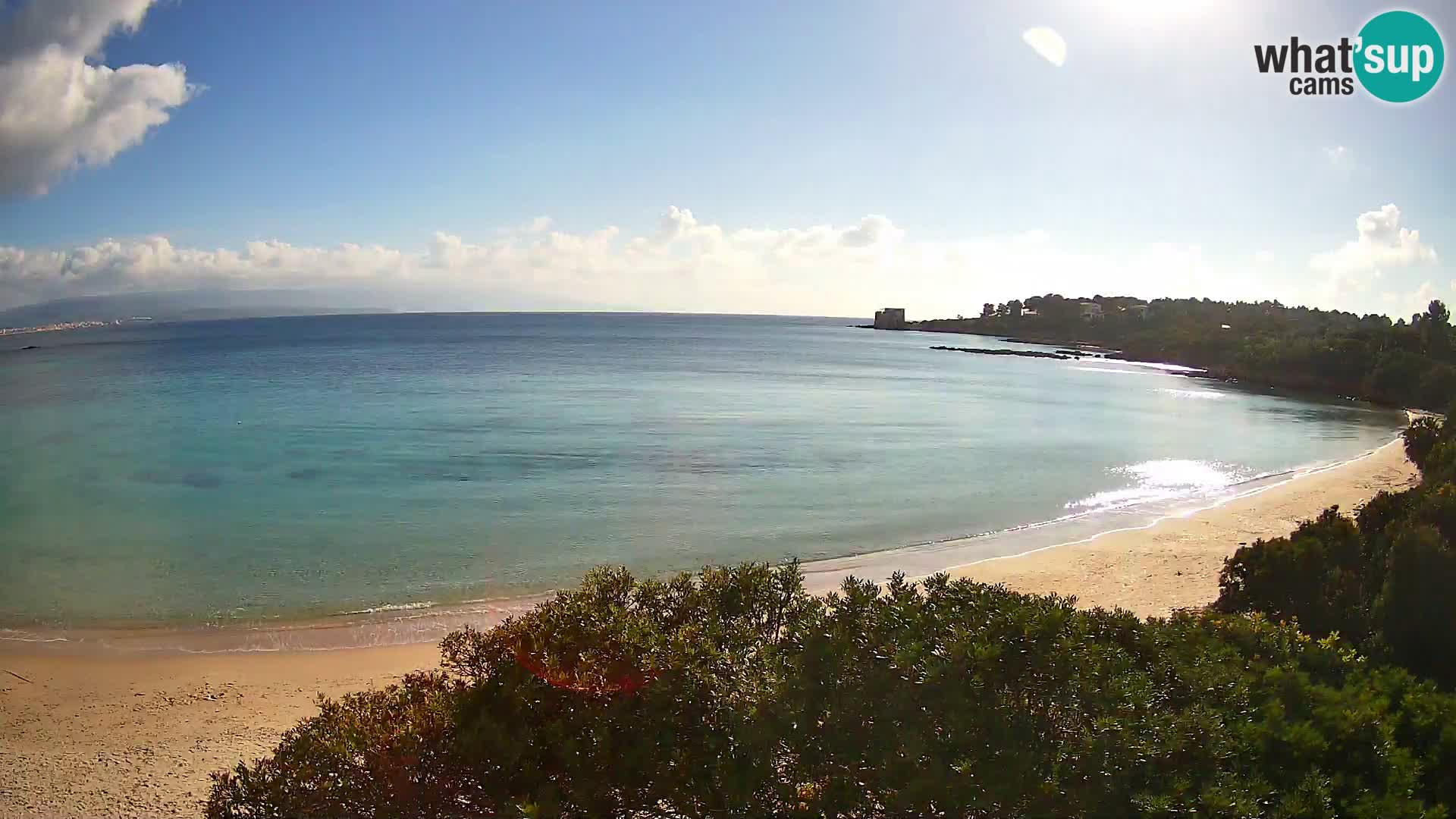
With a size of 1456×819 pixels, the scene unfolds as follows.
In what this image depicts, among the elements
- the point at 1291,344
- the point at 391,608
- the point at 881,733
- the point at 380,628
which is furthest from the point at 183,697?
the point at 1291,344

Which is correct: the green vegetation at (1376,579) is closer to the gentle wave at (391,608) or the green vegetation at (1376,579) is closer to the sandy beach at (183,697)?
the sandy beach at (183,697)

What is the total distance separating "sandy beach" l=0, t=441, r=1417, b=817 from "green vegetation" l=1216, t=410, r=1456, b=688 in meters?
2.23

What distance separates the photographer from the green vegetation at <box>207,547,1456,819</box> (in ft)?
14.5

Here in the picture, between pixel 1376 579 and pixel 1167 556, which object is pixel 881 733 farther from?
pixel 1167 556

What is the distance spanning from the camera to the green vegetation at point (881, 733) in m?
4.41

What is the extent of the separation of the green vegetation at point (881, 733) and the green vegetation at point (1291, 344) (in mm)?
55038

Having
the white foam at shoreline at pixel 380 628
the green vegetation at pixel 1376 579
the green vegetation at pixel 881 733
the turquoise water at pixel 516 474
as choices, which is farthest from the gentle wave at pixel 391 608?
the green vegetation at pixel 1376 579

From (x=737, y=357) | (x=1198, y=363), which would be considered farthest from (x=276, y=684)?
(x=1198, y=363)

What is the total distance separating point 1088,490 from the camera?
74.4 ft

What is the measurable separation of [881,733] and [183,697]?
29.6 feet

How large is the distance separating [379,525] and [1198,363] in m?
89.4

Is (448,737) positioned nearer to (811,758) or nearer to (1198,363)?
(811,758)

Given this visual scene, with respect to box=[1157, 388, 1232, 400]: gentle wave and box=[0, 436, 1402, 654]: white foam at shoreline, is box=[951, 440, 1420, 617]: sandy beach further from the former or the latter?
box=[1157, 388, 1232, 400]: gentle wave

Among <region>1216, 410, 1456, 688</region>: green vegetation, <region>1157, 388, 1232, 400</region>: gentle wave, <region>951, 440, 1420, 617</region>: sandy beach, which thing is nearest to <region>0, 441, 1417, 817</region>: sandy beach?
<region>951, 440, 1420, 617</region>: sandy beach
